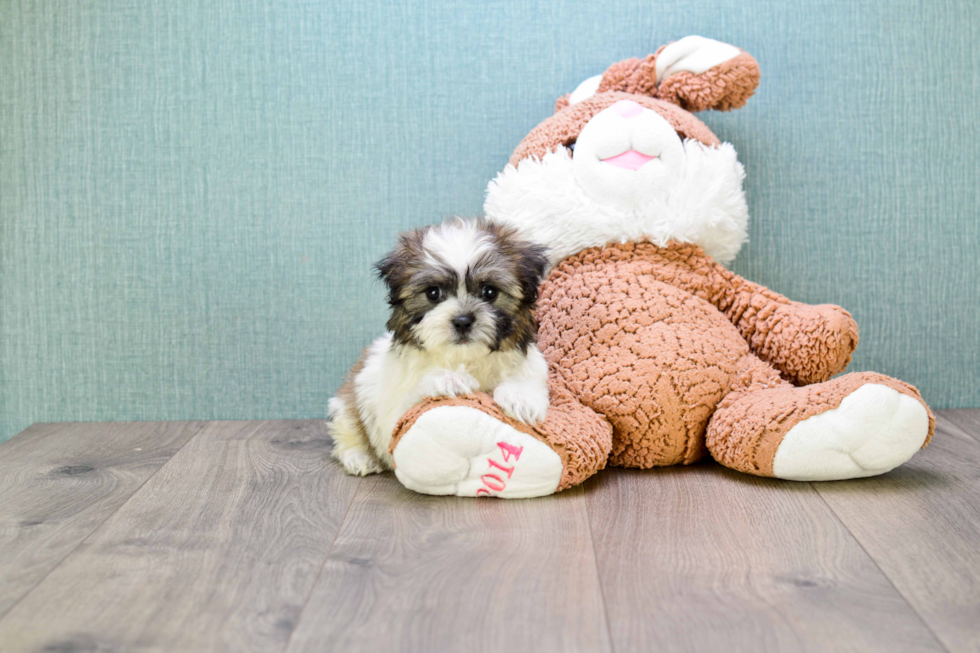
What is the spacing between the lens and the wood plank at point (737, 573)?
1.09m

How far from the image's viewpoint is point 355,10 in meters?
2.22

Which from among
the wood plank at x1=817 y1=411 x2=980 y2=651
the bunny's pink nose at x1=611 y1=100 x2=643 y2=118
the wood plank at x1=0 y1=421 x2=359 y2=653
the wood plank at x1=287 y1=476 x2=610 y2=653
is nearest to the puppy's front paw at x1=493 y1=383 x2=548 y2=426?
the wood plank at x1=287 y1=476 x2=610 y2=653

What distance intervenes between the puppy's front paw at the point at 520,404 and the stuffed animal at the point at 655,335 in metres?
0.02

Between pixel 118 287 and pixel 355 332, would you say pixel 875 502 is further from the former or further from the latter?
pixel 118 287

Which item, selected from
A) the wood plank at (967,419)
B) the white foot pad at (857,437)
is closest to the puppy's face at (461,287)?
the white foot pad at (857,437)

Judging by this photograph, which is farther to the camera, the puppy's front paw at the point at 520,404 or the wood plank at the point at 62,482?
the puppy's front paw at the point at 520,404

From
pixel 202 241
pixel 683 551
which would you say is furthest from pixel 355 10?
pixel 683 551

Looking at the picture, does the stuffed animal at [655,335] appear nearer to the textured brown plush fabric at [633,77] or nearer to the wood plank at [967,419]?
the textured brown plush fabric at [633,77]

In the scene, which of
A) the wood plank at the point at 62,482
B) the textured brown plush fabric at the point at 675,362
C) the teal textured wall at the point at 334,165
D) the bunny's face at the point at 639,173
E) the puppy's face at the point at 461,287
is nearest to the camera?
the wood plank at the point at 62,482

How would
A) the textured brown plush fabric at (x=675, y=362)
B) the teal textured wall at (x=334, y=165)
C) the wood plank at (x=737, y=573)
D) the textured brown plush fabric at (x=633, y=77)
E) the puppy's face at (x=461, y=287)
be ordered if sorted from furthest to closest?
the teal textured wall at (x=334, y=165)
the textured brown plush fabric at (x=633, y=77)
the textured brown plush fabric at (x=675, y=362)
the puppy's face at (x=461, y=287)
the wood plank at (x=737, y=573)

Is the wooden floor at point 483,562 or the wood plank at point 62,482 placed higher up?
the wooden floor at point 483,562

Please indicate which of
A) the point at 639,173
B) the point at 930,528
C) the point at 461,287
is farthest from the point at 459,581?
the point at 639,173

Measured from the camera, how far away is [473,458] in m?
1.58

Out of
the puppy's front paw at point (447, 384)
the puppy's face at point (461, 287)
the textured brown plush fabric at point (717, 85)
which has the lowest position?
the puppy's front paw at point (447, 384)
